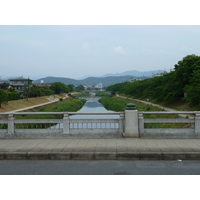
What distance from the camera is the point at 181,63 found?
41156 mm

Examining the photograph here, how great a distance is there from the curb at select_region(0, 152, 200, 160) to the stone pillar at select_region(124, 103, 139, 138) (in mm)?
1846

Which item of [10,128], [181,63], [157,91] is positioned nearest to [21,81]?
[157,91]

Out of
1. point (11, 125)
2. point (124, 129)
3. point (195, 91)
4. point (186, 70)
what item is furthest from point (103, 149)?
point (186, 70)

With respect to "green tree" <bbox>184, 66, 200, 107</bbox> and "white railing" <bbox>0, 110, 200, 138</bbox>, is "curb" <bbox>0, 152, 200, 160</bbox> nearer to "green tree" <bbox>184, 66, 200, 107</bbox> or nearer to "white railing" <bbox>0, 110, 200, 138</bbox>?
"white railing" <bbox>0, 110, 200, 138</bbox>

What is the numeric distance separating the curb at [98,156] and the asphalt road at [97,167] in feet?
0.58

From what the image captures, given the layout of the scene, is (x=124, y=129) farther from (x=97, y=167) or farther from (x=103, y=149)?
(x=97, y=167)

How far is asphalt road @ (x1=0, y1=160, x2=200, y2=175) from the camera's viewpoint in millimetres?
6312

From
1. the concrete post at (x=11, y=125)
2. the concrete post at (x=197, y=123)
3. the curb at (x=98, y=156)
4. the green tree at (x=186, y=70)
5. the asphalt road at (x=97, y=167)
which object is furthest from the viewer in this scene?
the green tree at (x=186, y=70)

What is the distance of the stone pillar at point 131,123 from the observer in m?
9.09

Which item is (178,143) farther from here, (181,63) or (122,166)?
(181,63)

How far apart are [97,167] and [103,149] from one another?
1114 millimetres

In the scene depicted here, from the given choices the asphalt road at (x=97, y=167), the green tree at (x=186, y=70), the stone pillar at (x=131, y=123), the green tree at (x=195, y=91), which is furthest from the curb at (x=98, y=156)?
the green tree at (x=186, y=70)

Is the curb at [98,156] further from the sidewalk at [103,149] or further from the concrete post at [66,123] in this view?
the concrete post at [66,123]

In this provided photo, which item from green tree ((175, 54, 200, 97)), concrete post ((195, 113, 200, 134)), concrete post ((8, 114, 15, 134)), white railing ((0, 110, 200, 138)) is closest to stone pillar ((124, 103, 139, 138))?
white railing ((0, 110, 200, 138))
